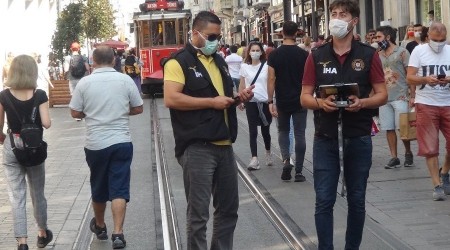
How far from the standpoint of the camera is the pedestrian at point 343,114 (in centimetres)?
692

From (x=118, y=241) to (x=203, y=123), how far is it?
7.31 ft

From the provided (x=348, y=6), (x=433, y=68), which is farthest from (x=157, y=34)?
(x=348, y=6)

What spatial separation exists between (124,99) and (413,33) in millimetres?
11495

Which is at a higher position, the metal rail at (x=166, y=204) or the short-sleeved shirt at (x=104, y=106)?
the short-sleeved shirt at (x=104, y=106)

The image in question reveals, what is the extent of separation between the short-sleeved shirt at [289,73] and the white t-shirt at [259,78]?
1.09 metres

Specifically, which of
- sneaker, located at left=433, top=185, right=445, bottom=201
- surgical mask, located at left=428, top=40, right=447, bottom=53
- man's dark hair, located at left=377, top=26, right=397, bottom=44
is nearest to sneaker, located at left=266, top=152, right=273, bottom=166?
man's dark hair, located at left=377, top=26, right=397, bottom=44

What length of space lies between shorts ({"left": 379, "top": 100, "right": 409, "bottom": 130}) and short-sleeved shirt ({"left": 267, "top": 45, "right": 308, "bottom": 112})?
4.50 feet

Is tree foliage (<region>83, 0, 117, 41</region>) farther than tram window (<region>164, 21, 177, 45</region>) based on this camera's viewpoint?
Yes

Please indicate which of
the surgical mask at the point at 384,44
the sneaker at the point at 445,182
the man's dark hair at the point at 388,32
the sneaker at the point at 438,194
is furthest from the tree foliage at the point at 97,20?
the sneaker at the point at 438,194

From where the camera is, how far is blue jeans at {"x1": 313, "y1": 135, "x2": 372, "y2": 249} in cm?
692

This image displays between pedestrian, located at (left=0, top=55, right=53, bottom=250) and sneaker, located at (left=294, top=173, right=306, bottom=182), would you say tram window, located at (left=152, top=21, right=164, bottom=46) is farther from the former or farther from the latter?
pedestrian, located at (left=0, top=55, right=53, bottom=250)

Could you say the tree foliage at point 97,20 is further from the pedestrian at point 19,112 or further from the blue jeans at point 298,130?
the pedestrian at point 19,112

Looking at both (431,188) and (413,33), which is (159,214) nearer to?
(431,188)

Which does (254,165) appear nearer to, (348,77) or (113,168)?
(113,168)
